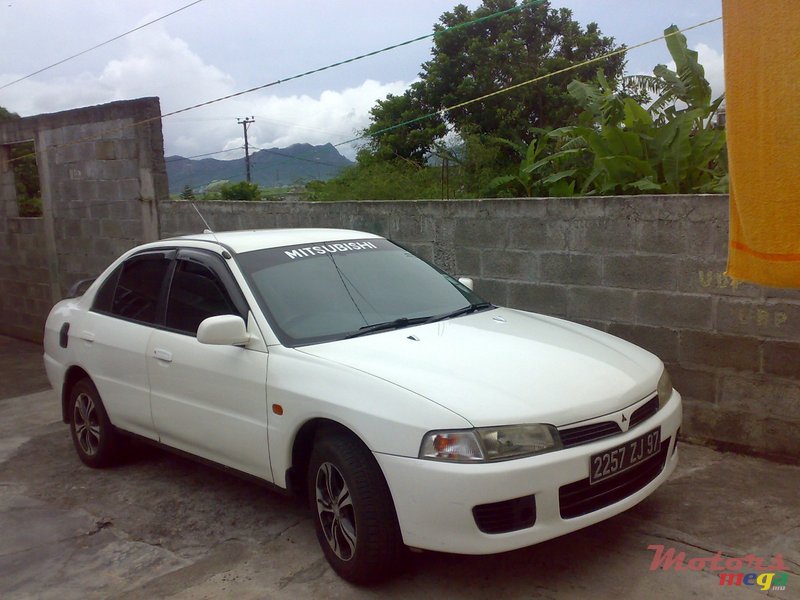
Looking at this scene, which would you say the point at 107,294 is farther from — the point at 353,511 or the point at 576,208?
the point at 576,208

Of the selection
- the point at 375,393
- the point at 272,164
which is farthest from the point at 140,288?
the point at 272,164

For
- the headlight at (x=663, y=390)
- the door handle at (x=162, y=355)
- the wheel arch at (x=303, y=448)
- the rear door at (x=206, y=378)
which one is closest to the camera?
the wheel arch at (x=303, y=448)

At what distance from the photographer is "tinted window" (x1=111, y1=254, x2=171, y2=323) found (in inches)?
201

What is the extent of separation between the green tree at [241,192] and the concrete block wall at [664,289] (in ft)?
25.2

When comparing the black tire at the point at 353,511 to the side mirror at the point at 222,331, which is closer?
the black tire at the point at 353,511

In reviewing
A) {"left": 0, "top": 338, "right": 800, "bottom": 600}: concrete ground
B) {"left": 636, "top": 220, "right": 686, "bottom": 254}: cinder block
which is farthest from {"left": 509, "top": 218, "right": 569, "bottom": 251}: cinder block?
{"left": 0, "top": 338, "right": 800, "bottom": 600}: concrete ground

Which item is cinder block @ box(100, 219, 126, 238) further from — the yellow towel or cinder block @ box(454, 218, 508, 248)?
the yellow towel

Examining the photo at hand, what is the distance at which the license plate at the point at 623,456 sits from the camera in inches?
133

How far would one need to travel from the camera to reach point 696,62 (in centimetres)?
664

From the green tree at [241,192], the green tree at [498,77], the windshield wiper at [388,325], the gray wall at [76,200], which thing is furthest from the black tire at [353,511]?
the green tree at [498,77]

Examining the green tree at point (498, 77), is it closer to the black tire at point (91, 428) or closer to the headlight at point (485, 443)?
the black tire at point (91, 428)

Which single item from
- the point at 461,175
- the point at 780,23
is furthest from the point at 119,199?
the point at 780,23

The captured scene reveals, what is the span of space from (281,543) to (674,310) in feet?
9.75

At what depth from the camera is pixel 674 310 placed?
5355mm
